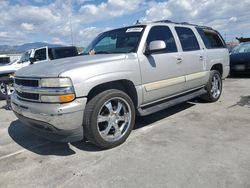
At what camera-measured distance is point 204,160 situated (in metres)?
3.51

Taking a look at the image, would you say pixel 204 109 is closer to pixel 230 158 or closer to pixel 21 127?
pixel 230 158

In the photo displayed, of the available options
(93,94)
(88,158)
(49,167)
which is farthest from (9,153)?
(93,94)

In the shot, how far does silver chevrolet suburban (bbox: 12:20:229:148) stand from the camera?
3496 millimetres

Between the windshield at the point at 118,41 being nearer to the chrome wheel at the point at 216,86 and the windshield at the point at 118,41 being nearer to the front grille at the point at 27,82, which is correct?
the front grille at the point at 27,82

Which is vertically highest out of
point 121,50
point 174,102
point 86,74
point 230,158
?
point 121,50

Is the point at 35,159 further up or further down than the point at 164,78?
further down

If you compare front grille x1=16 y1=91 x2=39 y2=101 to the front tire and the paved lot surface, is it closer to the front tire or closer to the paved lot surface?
the front tire

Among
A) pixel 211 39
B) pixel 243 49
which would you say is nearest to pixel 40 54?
pixel 211 39

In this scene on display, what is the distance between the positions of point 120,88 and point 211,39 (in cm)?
372

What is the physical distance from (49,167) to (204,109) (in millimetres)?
3861

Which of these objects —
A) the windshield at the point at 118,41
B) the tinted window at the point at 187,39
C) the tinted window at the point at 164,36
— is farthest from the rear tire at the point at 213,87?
the windshield at the point at 118,41

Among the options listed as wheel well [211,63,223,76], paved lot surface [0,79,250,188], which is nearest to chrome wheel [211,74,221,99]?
wheel well [211,63,223,76]

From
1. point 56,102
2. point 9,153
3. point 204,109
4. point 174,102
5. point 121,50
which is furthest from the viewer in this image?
point 204,109

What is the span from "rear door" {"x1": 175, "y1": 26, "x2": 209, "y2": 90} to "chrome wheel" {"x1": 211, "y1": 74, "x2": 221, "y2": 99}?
538 mm
